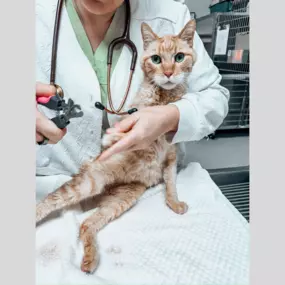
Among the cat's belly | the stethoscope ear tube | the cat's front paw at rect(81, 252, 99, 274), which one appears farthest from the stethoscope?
the cat's front paw at rect(81, 252, 99, 274)

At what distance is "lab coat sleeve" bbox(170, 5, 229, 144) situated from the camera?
0.57 metres

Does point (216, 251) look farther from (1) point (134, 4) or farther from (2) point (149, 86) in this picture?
(1) point (134, 4)

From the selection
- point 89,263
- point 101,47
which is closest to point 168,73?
point 101,47

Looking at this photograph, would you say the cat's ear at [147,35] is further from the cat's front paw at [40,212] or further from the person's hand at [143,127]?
the cat's front paw at [40,212]

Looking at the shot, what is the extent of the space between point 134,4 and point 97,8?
9cm

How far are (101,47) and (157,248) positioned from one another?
379 millimetres

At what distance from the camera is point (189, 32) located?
1.92ft

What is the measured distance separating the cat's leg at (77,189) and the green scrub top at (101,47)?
0.15m

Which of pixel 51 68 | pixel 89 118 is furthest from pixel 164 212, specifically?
pixel 51 68

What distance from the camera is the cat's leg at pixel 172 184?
22.5 inches

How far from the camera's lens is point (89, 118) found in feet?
1.75

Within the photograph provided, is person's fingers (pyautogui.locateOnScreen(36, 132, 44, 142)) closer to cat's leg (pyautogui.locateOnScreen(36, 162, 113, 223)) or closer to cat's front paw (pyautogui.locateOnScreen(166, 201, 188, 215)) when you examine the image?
cat's leg (pyautogui.locateOnScreen(36, 162, 113, 223))

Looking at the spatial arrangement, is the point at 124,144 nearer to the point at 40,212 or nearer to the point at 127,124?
the point at 127,124

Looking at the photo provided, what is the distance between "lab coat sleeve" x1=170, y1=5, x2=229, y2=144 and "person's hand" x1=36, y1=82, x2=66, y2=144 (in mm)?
244
